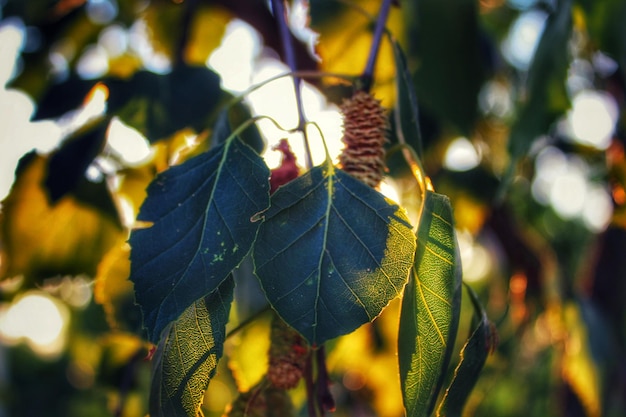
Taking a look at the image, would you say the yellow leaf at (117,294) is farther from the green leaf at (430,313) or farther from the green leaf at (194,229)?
the green leaf at (430,313)

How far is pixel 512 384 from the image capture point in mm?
2902

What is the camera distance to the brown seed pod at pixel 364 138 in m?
0.62

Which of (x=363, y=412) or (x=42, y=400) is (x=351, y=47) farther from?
(x=42, y=400)

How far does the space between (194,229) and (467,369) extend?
24cm

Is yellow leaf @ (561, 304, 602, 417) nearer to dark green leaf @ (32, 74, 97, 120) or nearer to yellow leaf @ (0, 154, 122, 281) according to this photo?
yellow leaf @ (0, 154, 122, 281)

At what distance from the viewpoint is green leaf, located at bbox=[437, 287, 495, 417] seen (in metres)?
0.53

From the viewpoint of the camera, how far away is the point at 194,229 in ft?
1.78

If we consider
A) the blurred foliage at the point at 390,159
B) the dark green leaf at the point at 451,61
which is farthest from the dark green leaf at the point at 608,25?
the dark green leaf at the point at 451,61

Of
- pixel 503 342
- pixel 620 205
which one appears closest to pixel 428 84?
pixel 620 205

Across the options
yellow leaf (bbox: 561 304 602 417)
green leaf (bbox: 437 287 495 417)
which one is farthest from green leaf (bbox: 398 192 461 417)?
yellow leaf (bbox: 561 304 602 417)

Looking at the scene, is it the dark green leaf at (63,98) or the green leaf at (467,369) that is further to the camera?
the dark green leaf at (63,98)

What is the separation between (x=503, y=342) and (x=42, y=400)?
6553 mm

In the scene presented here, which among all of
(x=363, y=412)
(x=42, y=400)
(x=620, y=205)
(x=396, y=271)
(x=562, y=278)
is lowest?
(x=42, y=400)

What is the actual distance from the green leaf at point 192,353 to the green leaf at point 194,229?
0.10ft
